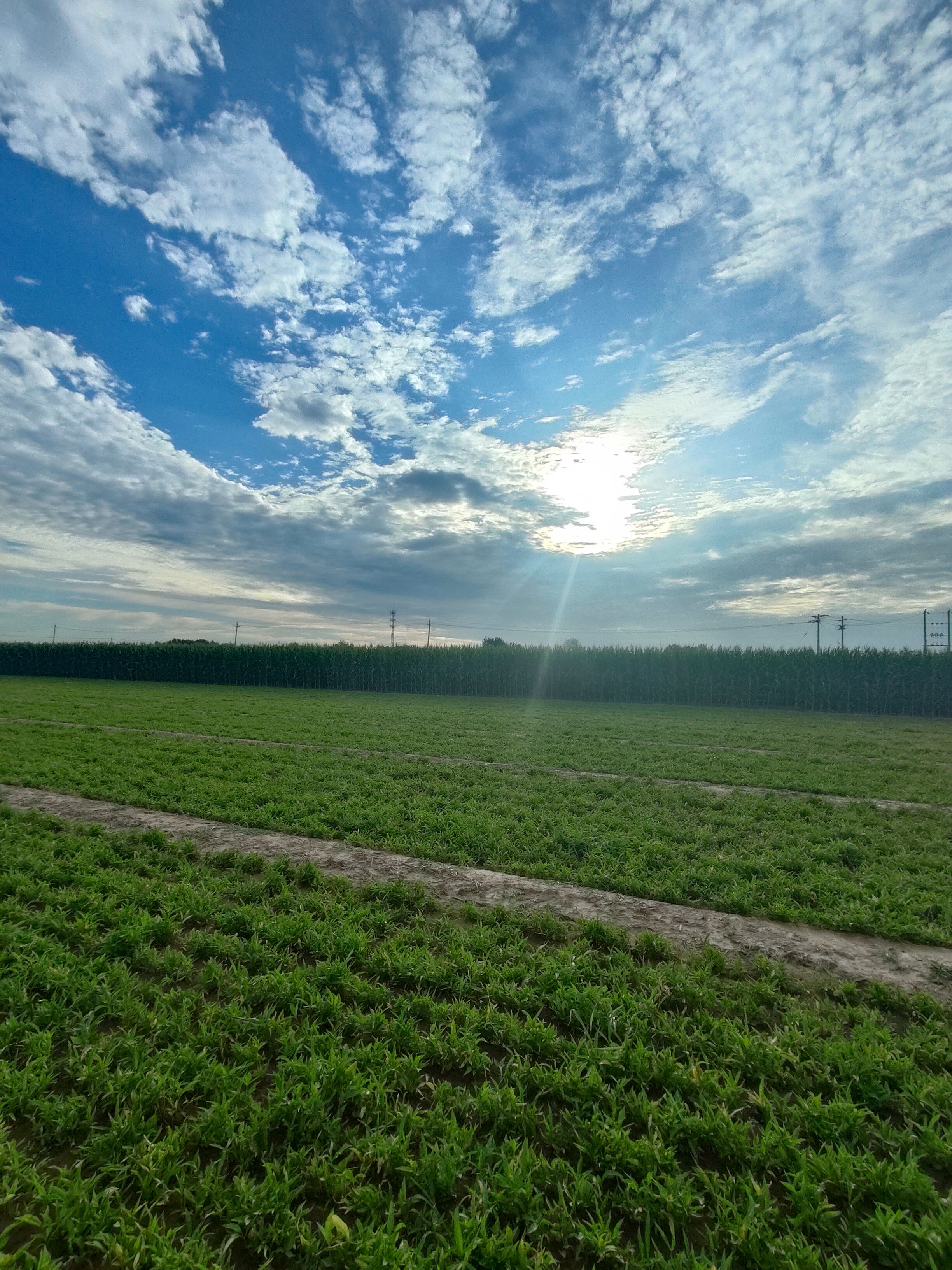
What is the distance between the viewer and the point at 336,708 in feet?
70.7

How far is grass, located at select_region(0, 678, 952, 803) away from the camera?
396 inches

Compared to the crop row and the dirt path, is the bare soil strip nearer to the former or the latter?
the crop row

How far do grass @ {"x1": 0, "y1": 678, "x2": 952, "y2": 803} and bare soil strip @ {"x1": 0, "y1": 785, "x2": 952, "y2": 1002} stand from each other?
5341mm

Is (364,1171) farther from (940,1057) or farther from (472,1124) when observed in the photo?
(940,1057)

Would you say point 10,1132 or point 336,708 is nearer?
point 10,1132

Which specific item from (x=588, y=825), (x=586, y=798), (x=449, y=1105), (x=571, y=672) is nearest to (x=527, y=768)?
(x=586, y=798)

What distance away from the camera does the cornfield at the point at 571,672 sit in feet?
101

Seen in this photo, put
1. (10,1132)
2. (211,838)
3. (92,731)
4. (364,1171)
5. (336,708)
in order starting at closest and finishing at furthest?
1. (364,1171)
2. (10,1132)
3. (211,838)
4. (92,731)
5. (336,708)

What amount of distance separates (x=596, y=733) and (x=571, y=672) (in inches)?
805

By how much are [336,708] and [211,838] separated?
16113 millimetres

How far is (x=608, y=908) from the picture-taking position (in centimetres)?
429

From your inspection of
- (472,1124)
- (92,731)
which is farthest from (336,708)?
(472,1124)

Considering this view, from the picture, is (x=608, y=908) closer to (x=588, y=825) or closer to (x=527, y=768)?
(x=588, y=825)

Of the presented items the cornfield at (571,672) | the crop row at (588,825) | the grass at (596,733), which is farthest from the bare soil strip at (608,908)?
the cornfield at (571,672)
